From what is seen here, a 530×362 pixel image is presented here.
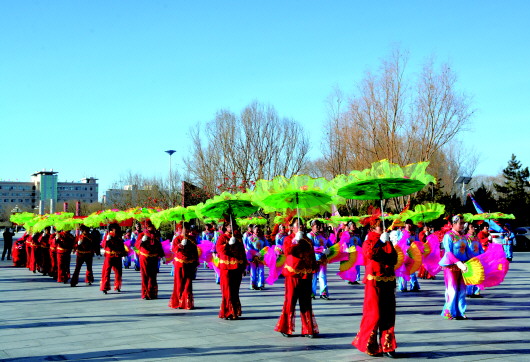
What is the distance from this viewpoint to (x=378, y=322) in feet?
21.9

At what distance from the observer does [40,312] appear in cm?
1070

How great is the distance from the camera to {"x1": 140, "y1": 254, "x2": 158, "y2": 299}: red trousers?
12.2 meters

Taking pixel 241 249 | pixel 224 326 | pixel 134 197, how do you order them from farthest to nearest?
pixel 134 197 → pixel 241 249 → pixel 224 326

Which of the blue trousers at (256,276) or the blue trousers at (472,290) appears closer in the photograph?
the blue trousers at (472,290)

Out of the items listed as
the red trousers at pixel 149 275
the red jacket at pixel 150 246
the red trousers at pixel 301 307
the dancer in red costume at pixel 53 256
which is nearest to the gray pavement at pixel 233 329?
the red trousers at pixel 301 307

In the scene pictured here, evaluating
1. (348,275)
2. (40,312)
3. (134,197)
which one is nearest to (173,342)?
(348,275)

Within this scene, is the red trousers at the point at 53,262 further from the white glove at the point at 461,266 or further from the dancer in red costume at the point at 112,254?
the white glove at the point at 461,266

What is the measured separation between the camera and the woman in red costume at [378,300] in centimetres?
666

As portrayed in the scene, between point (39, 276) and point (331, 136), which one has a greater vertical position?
point (331, 136)

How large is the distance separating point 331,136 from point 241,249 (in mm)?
25348

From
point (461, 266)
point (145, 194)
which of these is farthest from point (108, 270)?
point (145, 194)

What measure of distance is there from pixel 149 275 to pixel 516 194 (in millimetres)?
36649

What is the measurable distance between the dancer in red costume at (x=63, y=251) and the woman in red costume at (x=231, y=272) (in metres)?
8.40

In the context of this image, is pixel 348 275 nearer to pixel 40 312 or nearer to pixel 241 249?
pixel 241 249
